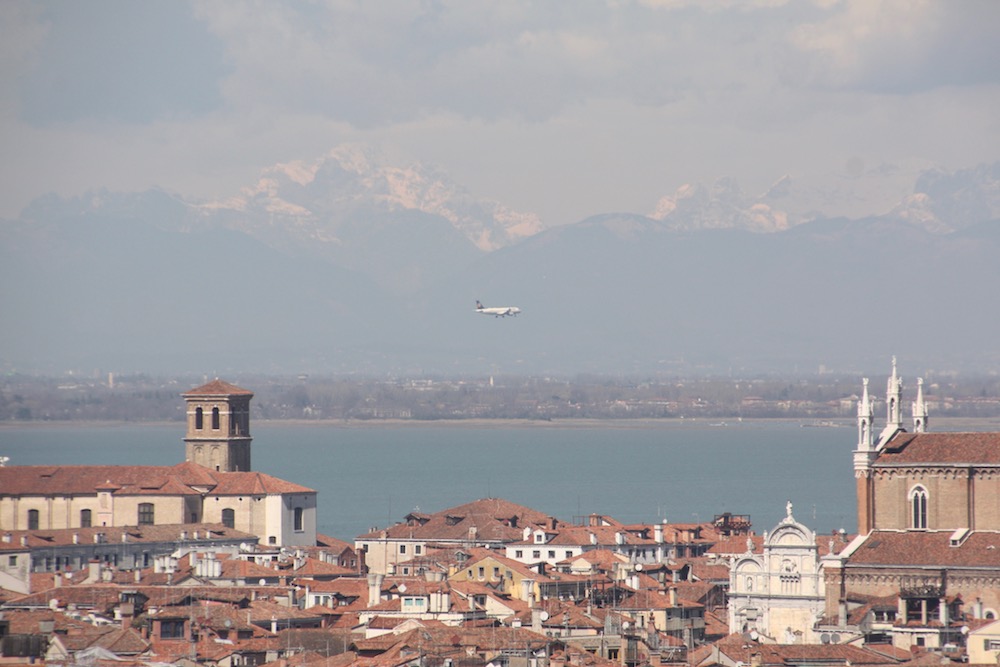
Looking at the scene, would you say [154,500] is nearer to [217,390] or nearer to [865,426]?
[217,390]

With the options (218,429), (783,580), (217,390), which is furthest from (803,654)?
(217,390)

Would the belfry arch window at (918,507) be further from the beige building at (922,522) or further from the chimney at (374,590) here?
the chimney at (374,590)

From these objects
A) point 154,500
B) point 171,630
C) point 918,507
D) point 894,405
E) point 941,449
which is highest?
point 894,405

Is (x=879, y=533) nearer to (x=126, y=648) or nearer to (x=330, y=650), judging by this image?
(x=330, y=650)

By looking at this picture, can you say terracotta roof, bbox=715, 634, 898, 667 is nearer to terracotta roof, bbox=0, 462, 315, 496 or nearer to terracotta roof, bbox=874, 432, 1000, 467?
terracotta roof, bbox=874, 432, 1000, 467

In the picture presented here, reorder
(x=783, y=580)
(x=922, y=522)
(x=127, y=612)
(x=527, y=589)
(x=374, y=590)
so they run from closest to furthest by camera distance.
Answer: (x=127, y=612) < (x=374, y=590) < (x=527, y=589) < (x=922, y=522) < (x=783, y=580)

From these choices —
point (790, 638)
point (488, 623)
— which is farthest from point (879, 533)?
point (488, 623)

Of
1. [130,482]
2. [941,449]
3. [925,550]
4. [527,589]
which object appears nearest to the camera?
[527,589]
